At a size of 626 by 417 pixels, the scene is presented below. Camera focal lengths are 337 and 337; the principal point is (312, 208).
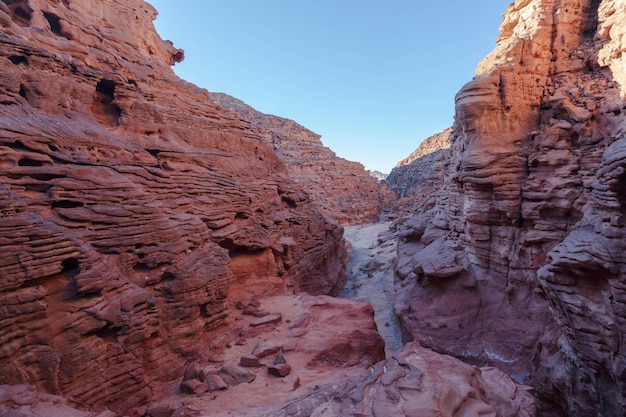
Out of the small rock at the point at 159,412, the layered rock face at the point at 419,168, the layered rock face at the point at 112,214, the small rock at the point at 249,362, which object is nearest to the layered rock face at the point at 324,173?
the layered rock face at the point at 419,168

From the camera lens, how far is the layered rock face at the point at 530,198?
8.88 metres

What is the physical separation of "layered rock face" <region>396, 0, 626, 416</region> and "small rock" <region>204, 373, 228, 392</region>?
7875 mm

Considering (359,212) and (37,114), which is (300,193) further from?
(359,212)

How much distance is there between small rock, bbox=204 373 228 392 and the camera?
770 cm

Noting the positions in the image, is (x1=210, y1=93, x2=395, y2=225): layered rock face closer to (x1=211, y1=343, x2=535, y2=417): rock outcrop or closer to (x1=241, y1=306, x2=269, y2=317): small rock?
(x1=241, y1=306, x2=269, y2=317): small rock

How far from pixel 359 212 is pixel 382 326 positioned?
29303 mm

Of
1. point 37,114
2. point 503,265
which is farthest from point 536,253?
point 37,114

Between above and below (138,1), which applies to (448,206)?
below

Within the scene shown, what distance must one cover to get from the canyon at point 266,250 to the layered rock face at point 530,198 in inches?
2.6

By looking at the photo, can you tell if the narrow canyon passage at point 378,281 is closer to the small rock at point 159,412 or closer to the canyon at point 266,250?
the canyon at point 266,250

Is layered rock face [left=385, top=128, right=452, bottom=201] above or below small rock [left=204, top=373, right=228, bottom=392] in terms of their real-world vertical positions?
above

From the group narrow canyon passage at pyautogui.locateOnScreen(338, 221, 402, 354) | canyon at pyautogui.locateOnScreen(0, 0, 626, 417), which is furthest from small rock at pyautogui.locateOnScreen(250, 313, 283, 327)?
narrow canyon passage at pyautogui.locateOnScreen(338, 221, 402, 354)

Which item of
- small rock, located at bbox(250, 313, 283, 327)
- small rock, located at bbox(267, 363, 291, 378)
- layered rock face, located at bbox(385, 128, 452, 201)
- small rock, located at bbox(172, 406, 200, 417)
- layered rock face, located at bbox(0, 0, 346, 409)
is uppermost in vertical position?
layered rock face, located at bbox(385, 128, 452, 201)

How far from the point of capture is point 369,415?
4.38 m
